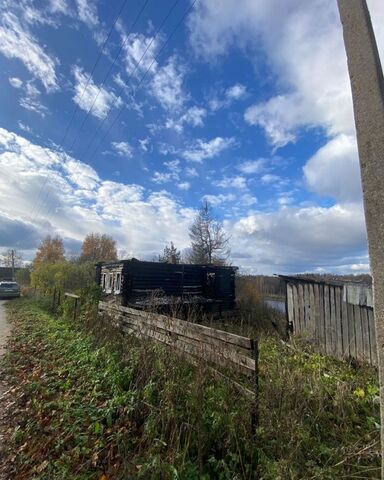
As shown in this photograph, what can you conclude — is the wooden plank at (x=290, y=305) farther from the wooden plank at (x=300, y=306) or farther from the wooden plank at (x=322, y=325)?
the wooden plank at (x=322, y=325)

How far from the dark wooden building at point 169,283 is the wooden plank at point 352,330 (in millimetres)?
8343

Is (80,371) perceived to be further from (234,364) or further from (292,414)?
(292,414)

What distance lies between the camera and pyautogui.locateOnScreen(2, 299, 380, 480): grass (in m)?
2.85

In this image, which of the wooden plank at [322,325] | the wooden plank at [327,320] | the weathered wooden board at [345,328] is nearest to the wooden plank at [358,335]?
the weathered wooden board at [345,328]

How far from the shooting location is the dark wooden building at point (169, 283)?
54.7 feet

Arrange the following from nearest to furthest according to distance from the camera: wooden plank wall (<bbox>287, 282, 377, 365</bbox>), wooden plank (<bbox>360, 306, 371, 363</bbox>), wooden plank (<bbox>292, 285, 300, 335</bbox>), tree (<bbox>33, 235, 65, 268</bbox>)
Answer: wooden plank (<bbox>360, 306, 371, 363</bbox>) → wooden plank wall (<bbox>287, 282, 377, 365</bbox>) → wooden plank (<bbox>292, 285, 300, 335</bbox>) → tree (<bbox>33, 235, 65, 268</bbox>)

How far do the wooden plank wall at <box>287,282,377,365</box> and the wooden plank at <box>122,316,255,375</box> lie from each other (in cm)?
393

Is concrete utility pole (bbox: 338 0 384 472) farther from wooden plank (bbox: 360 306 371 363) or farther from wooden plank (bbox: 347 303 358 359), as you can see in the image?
wooden plank (bbox: 347 303 358 359)

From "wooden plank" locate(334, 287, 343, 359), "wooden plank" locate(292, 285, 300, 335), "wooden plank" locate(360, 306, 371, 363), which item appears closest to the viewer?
"wooden plank" locate(360, 306, 371, 363)

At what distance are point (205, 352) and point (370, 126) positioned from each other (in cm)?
361

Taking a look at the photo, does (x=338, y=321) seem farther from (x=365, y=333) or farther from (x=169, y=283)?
(x=169, y=283)

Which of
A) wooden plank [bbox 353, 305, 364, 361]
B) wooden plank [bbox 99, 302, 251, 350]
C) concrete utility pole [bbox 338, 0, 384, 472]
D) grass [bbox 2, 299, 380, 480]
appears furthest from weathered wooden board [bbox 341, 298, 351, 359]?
concrete utility pole [bbox 338, 0, 384, 472]

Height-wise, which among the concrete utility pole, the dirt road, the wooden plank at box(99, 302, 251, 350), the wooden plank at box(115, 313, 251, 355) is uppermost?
the concrete utility pole

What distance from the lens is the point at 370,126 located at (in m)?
1.66
